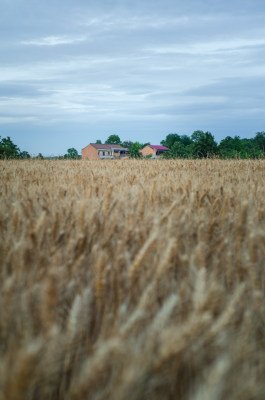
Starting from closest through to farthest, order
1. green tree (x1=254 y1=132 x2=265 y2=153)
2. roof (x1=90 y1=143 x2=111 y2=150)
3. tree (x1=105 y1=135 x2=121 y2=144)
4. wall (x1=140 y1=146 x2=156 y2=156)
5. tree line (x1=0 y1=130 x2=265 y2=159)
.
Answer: tree line (x1=0 y1=130 x2=265 y2=159)
green tree (x1=254 y1=132 x2=265 y2=153)
roof (x1=90 y1=143 x2=111 y2=150)
wall (x1=140 y1=146 x2=156 y2=156)
tree (x1=105 y1=135 x2=121 y2=144)

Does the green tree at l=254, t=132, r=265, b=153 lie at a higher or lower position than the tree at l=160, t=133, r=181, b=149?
lower

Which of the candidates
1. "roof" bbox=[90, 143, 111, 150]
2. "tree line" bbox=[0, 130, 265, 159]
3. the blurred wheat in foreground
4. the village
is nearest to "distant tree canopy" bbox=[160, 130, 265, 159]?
"tree line" bbox=[0, 130, 265, 159]

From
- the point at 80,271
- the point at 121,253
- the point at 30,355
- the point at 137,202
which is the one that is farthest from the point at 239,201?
the point at 30,355

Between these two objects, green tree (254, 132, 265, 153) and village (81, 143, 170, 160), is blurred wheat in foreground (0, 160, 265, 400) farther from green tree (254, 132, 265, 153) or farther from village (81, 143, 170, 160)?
village (81, 143, 170, 160)

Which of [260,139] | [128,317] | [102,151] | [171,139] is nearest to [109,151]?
[102,151]

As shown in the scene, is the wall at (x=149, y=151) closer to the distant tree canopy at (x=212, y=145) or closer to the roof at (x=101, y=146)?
the distant tree canopy at (x=212, y=145)

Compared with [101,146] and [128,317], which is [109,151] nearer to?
[101,146]

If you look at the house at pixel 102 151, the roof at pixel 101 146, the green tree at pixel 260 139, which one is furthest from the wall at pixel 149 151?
the green tree at pixel 260 139

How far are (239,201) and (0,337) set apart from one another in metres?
1.64

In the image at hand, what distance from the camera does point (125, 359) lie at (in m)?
0.55

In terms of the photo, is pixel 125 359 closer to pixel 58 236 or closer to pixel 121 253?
pixel 121 253

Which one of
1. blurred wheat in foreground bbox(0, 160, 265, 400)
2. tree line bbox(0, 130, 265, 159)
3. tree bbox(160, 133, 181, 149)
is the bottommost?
blurred wheat in foreground bbox(0, 160, 265, 400)

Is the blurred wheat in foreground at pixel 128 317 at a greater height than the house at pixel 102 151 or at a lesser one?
lesser

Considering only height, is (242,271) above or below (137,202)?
below
